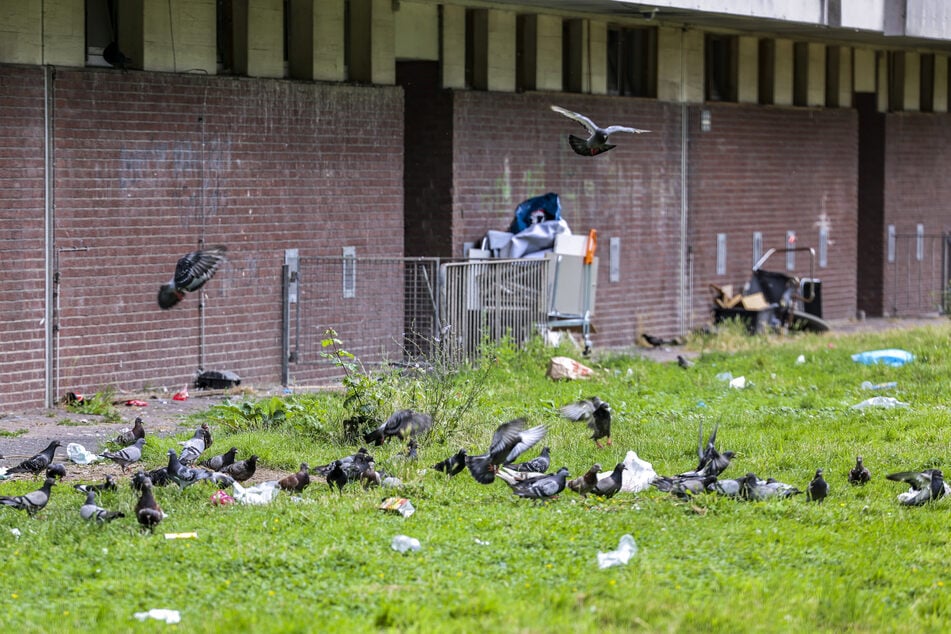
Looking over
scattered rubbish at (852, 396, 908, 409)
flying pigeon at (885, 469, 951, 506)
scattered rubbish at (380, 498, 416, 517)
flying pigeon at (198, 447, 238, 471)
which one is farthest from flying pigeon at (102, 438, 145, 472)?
scattered rubbish at (852, 396, 908, 409)

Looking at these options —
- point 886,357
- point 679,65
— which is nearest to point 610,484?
point 886,357

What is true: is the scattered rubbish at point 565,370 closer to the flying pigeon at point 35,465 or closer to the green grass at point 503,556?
the green grass at point 503,556

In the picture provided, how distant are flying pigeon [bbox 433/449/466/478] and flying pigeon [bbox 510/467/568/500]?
2.23 feet

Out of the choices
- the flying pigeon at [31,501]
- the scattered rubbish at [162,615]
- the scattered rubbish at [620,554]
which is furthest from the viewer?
the flying pigeon at [31,501]

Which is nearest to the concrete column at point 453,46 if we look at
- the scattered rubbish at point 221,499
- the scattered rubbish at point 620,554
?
the scattered rubbish at point 221,499

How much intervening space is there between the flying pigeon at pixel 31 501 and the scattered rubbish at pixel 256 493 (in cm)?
126

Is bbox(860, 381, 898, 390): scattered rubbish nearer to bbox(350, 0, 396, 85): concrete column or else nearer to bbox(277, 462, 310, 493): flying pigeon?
bbox(350, 0, 396, 85): concrete column

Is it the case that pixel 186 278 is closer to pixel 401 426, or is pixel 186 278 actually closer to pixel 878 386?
pixel 401 426

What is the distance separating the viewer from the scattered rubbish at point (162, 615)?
7121 millimetres

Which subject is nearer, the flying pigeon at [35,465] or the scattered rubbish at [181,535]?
the scattered rubbish at [181,535]

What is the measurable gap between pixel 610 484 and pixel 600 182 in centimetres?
1225

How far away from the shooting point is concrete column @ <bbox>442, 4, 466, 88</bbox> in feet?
64.1

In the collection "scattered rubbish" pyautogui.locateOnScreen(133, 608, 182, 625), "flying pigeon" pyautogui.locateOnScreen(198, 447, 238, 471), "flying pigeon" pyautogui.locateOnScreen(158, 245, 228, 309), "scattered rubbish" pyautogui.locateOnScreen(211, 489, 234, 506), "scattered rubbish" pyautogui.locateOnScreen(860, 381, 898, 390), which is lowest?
"scattered rubbish" pyautogui.locateOnScreen(133, 608, 182, 625)

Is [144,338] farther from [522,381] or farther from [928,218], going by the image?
[928,218]
